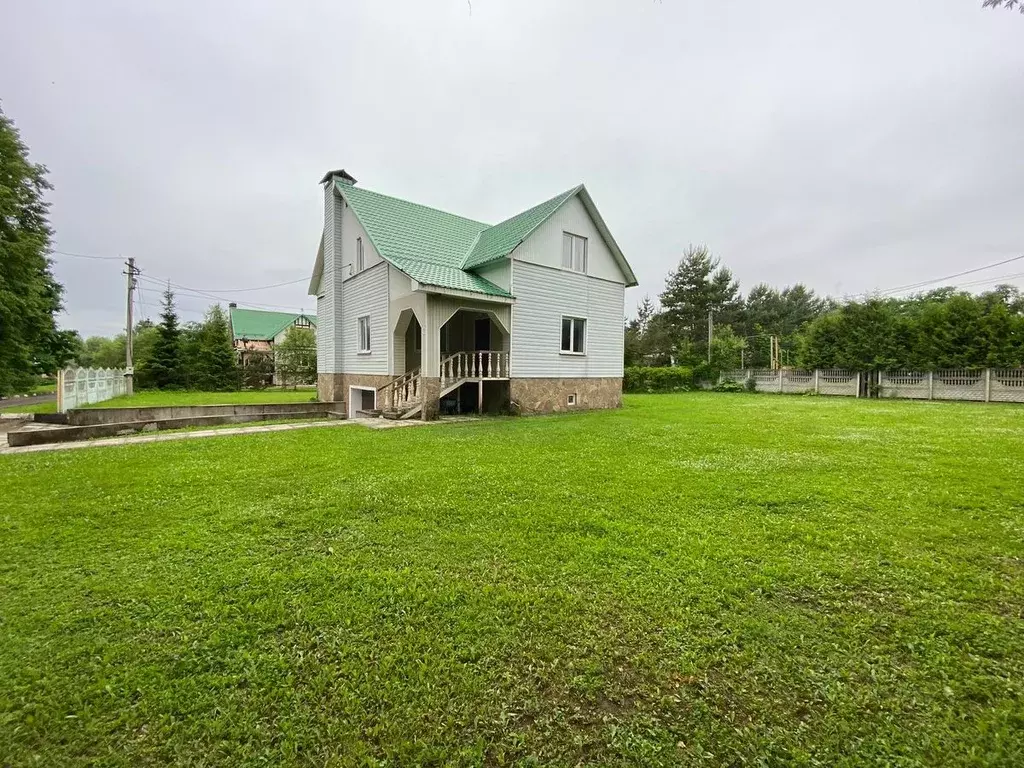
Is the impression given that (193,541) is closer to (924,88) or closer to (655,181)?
(924,88)

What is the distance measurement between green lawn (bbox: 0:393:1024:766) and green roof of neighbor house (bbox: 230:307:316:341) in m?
43.5

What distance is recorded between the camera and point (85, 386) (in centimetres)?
1762

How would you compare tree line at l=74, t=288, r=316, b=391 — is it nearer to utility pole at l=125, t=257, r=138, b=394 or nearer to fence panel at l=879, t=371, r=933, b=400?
utility pole at l=125, t=257, r=138, b=394

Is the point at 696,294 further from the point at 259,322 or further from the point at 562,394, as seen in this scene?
the point at 259,322

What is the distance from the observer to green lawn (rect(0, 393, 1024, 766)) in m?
1.88

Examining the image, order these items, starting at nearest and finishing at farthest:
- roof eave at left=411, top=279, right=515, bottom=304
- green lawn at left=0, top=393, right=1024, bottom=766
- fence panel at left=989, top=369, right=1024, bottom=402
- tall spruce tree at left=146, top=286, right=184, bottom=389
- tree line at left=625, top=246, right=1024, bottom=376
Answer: green lawn at left=0, top=393, right=1024, bottom=766 < roof eave at left=411, top=279, right=515, bottom=304 < fence panel at left=989, top=369, right=1024, bottom=402 < tree line at left=625, top=246, right=1024, bottom=376 < tall spruce tree at left=146, top=286, right=184, bottom=389

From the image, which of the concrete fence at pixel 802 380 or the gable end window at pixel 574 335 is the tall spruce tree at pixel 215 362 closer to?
the gable end window at pixel 574 335

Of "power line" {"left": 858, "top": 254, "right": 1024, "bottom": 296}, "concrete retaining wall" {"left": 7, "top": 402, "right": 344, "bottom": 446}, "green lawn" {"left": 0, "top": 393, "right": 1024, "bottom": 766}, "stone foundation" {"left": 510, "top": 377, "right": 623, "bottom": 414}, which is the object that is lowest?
"green lawn" {"left": 0, "top": 393, "right": 1024, "bottom": 766}

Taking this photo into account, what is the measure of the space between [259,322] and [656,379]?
41.1 meters

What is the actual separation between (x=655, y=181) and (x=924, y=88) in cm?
1752

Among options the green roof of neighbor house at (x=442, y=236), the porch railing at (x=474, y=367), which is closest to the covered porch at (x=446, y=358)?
the porch railing at (x=474, y=367)

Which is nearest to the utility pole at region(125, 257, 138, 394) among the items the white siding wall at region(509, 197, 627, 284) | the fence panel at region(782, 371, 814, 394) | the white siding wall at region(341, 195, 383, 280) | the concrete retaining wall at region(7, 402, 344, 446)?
the white siding wall at region(341, 195, 383, 280)

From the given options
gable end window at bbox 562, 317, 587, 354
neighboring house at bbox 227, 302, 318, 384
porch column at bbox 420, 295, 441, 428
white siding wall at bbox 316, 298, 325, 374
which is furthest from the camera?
neighboring house at bbox 227, 302, 318, 384

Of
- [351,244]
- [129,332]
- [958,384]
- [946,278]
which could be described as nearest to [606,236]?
[351,244]
